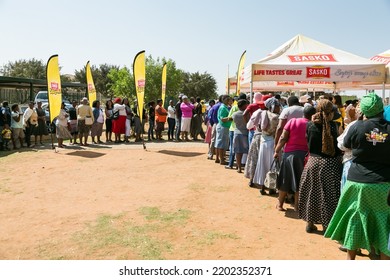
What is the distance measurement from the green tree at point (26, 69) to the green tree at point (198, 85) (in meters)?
21.7

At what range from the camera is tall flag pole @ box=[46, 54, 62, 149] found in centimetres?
1191

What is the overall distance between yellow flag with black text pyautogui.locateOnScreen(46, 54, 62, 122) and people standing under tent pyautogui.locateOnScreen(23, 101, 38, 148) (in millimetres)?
1211

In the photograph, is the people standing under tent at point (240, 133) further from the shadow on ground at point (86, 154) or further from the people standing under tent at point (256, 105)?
the shadow on ground at point (86, 154)

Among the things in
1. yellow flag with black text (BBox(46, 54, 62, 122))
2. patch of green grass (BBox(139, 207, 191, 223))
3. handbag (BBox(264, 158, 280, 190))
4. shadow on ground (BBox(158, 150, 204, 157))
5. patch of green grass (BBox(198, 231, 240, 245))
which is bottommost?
patch of green grass (BBox(198, 231, 240, 245))

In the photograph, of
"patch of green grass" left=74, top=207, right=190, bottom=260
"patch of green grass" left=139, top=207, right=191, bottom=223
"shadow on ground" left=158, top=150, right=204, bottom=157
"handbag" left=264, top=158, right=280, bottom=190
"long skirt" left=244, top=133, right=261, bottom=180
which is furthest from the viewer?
"shadow on ground" left=158, top=150, right=204, bottom=157

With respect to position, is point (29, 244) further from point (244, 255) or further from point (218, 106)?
point (218, 106)

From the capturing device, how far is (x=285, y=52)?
10.2 metres

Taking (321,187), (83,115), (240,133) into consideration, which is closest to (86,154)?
(83,115)

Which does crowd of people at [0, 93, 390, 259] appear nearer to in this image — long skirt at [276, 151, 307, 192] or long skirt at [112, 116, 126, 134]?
long skirt at [276, 151, 307, 192]

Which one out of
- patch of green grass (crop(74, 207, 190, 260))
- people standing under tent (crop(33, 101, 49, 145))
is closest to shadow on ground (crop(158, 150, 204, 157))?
people standing under tent (crop(33, 101, 49, 145))

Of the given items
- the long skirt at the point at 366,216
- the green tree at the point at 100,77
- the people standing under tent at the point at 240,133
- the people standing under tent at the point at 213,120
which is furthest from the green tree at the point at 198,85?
the long skirt at the point at 366,216

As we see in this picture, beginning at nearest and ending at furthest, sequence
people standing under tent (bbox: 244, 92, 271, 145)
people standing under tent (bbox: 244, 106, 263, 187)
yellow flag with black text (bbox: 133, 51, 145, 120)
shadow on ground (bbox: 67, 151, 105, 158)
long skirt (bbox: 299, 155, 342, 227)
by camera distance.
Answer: long skirt (bbox: 299, 155, 342, 227) < people standing under tent (bbox: 244, 106, 263, 187) < people standing under tent (bbox: 244, 92, 271, 145) < shadow on ground (bbox: 67, 151, 105, 158) < yellow flag with black text (bbox: 133, 51, 145, 120)

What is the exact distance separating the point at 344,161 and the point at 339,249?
1.08 m

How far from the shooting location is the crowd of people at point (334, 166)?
11.2 feet
